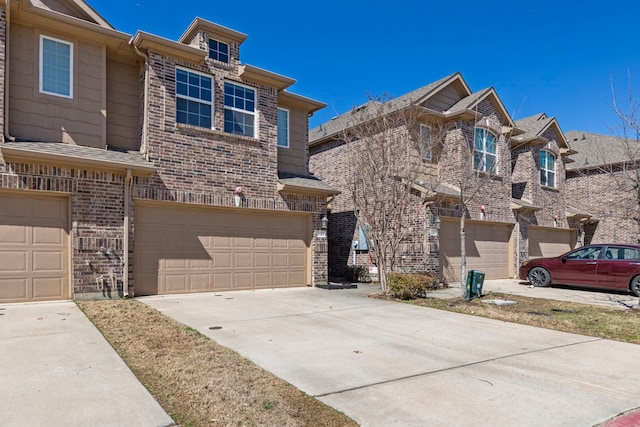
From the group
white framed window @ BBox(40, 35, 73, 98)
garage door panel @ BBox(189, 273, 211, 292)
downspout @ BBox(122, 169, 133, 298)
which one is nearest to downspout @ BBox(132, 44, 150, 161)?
downspout @ BBox(122, 169, 133, 298)

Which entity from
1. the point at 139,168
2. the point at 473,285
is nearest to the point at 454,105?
the point at 473,285

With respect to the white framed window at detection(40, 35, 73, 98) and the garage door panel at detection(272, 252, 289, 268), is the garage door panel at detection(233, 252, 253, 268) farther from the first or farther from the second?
the white framed window at detection(40, 35, 73, 98)

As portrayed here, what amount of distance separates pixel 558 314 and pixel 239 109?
32.0 feet

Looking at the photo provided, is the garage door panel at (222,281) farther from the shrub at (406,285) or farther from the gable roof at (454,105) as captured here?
the gable roof at (454,105)

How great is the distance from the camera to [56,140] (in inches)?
396

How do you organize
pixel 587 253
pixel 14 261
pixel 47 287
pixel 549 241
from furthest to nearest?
pixel 549 241 → pixel 587 253 → pixel 47 287 → pixel 14 261

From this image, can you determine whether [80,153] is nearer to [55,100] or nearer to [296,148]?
[55,100]

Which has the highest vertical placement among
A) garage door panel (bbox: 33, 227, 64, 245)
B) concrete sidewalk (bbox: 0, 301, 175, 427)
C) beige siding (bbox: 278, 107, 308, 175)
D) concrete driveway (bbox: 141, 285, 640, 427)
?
beige siding (bbox: 278, 107, 308, 175)

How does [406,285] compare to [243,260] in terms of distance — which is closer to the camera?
[406,285]

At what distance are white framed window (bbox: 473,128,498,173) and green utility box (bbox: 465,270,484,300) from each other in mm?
6147

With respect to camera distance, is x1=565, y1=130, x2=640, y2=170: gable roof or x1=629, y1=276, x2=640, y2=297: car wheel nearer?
x1=629, y1=276, x2=640, y2=297: car wheel

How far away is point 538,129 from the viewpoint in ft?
65.9

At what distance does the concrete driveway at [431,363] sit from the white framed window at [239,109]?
5.53 metres

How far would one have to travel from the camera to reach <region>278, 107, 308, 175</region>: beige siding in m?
14.5
